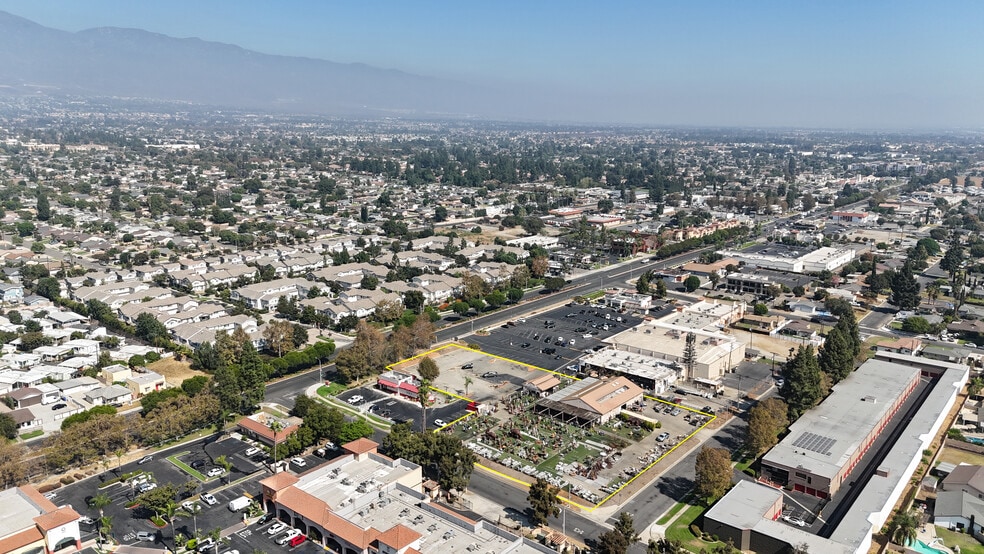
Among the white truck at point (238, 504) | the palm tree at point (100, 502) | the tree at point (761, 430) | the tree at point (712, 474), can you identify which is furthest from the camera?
the tree at point (761, 430)

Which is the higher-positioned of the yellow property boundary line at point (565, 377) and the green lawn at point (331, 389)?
the yellow property boundary line at point (565, 377)

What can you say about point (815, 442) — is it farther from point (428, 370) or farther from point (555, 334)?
point (555, 334)

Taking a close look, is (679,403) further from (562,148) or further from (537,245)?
(562,148)

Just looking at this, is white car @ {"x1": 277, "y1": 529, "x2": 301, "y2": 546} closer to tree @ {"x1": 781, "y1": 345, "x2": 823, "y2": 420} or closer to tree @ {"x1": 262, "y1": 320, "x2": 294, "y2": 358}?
tree @ {"x1": 262, "y1": 320, "x2": 294, "y2": 358}

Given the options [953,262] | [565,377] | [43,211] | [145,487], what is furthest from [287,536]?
[43,211]

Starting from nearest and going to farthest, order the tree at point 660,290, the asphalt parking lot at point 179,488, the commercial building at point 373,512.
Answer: the commercial building at point 373,512 → the asphalt parking lot at point 179,488 → the tree at point 660,290

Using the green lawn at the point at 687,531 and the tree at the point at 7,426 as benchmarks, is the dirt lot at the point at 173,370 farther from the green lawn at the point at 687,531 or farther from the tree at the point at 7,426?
the green lawn at the point at 687,531

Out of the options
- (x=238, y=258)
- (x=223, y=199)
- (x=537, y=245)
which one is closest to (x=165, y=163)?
(x=223, y=199)

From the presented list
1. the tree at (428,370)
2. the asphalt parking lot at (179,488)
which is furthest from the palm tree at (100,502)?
the tree at (428,370)
